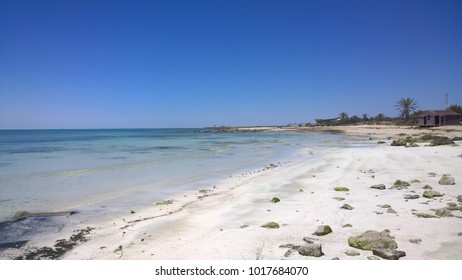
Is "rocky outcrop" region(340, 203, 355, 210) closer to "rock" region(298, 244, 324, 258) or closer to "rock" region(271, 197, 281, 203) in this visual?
"rock" region(271, 197, 281, 203)

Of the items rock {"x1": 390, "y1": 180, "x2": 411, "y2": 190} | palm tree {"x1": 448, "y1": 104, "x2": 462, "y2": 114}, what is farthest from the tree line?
rock {"x1": 390, "y1": 180, "x2": 411, "y2": 190}

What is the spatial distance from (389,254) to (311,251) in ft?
4.05

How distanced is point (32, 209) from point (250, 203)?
7172 millimetres

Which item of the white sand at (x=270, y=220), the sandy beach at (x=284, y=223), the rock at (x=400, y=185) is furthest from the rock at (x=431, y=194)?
the rock at (x=400, y=185)

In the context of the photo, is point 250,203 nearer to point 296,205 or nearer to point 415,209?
point 296,205

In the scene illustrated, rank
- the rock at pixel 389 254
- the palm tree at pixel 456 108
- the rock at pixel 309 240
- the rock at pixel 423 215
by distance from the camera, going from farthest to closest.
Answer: the palm tree at pixel 456 108
the rock at pixel 423 215
the rock at pixel 309 240
the rock at pixel 389 254

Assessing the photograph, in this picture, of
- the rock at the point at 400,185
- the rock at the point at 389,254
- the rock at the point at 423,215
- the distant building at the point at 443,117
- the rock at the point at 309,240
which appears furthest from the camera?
the distant building at the point at 443,117

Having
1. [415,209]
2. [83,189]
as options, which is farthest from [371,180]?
[83,189]

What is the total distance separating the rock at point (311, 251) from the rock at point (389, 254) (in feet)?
3.02

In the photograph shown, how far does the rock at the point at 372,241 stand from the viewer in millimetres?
5477

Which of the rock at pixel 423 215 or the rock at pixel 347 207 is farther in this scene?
the rock at pixel 347 207

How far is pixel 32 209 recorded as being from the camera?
1031cm

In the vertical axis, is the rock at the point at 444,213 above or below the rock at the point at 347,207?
above

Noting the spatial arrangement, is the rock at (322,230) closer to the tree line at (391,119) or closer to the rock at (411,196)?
the rock at (411,196)
